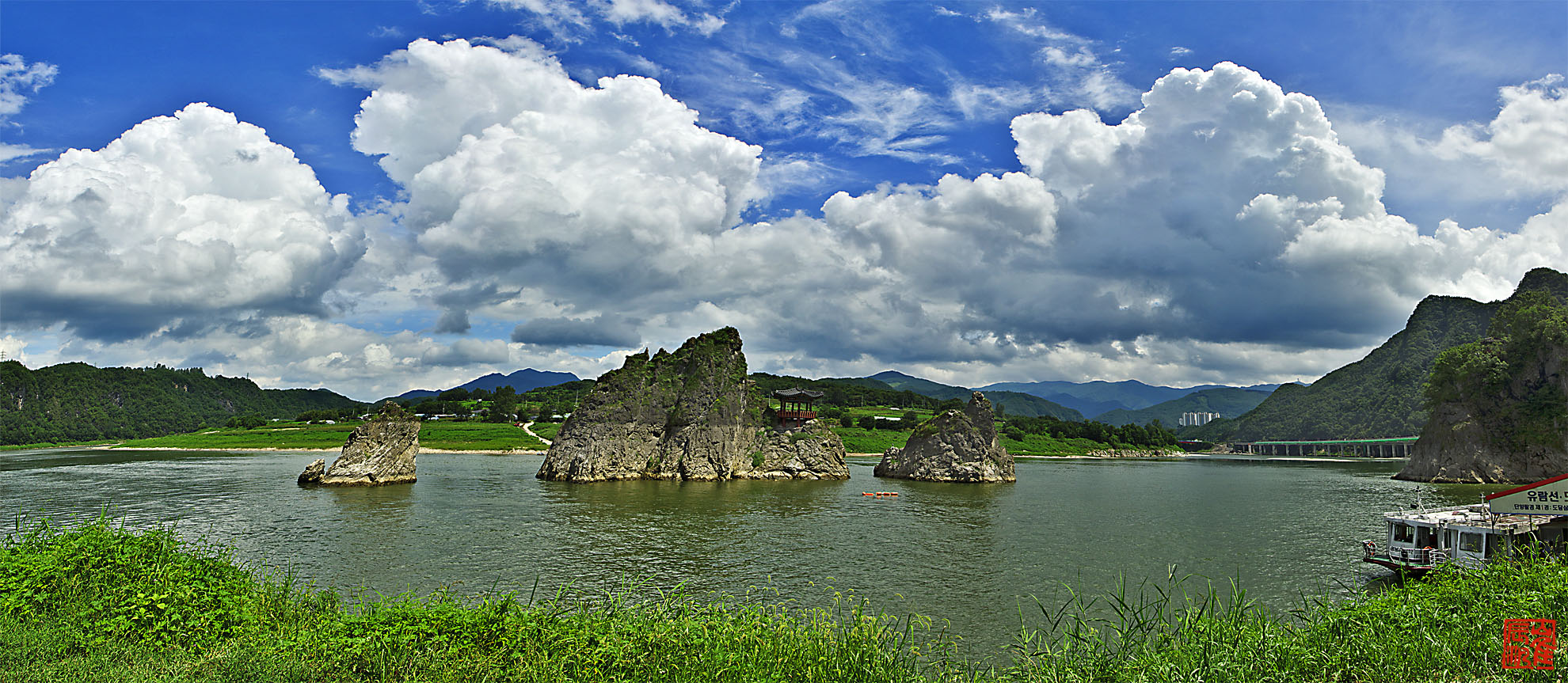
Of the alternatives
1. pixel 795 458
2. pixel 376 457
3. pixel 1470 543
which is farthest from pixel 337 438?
pixel 1470 543

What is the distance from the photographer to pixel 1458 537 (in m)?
28.1

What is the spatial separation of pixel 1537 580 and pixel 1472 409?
330 feet

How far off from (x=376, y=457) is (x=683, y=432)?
30.8 meters

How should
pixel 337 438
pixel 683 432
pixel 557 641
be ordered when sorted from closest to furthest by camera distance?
pixel 557 641 < pixel 683 432 < pixel 337 438

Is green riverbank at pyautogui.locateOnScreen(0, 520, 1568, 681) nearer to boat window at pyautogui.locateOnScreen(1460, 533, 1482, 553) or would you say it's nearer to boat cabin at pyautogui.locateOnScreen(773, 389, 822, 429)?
boat window at pyautogui.locateOnScreen(1460, 533, 1482, 553)

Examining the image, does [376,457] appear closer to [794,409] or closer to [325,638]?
[794,409]

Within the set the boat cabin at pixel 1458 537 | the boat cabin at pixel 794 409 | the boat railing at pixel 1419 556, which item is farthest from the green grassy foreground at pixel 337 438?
the boat railing at pixel 1419 556

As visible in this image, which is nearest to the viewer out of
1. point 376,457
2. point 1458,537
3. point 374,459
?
point 1458,537

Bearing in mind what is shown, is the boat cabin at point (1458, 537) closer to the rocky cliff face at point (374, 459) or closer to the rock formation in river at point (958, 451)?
the rock formation in river at point (958, 451)

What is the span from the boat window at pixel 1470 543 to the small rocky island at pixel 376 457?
75.8 metres

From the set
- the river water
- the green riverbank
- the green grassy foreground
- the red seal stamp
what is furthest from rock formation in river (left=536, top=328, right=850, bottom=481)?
the red seal stamp

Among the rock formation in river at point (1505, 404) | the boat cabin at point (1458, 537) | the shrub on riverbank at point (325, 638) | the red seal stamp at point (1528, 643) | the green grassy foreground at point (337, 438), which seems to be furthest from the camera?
the green grassy foreground at point (337, 438)

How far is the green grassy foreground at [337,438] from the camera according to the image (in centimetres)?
13038

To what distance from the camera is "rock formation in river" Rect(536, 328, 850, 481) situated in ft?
252
